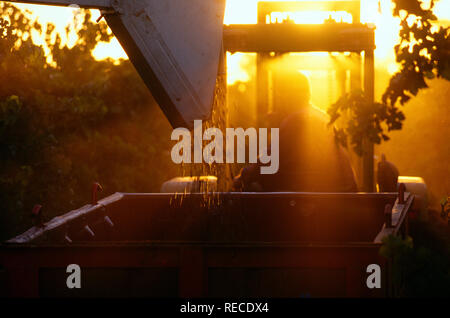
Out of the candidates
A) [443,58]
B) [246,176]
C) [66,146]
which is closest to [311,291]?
[443,58]

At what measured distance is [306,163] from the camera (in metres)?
6.52

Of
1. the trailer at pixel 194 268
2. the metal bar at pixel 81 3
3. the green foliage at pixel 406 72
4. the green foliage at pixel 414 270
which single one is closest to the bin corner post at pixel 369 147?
the green foliage at pixel 406 72

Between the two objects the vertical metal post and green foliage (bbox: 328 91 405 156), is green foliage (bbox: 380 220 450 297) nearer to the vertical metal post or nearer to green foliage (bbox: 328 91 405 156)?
green foliage (bbox: 328 91 405 156)

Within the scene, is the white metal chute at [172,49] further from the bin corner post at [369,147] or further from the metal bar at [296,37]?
the bin corner post at [369,147]

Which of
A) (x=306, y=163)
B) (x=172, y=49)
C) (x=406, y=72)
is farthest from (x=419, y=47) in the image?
(x=306, y=163)

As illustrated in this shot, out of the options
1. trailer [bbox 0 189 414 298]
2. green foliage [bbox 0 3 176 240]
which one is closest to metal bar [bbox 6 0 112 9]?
trailer [bbox 0 189 414 298]

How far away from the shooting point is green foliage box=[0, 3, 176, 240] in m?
9.22

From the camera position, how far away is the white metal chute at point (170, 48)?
391 cm

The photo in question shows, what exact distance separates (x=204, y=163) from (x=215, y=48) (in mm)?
1418

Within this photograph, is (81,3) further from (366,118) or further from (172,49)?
(366,118)

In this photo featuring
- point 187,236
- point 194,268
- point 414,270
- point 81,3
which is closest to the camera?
point 414,270

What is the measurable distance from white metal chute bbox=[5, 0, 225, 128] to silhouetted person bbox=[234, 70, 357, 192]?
2.48 metres

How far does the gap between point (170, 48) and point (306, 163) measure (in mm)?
2762

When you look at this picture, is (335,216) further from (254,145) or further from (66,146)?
(66,146)
